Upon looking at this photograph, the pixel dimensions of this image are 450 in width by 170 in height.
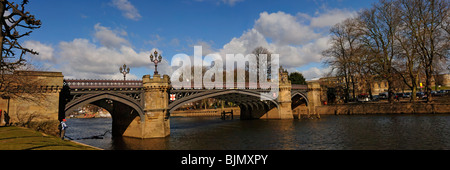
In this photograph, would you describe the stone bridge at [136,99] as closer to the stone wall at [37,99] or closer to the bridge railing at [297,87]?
the stone wall at [37,99]

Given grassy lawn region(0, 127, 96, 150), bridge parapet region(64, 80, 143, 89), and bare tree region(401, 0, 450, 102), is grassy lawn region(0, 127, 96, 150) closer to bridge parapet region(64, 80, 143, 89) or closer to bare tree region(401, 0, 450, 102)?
bridge parapet region(64, 80, 143, 89)

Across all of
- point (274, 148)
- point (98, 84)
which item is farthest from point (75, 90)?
point (274, 148)

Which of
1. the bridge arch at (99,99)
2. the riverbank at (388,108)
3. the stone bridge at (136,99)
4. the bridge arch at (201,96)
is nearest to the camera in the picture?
the bridge arch at (99,99)

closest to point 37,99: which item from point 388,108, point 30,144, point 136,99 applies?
point 136,99

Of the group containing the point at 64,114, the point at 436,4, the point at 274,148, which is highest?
the point at 436,4

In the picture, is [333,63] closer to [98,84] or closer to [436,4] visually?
[436,4]

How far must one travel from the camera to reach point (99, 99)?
23.5m

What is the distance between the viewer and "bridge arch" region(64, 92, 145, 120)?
22194 millimetres

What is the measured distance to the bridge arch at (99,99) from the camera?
22.2 meters

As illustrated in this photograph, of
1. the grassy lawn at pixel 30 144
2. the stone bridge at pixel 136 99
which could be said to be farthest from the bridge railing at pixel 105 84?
the grassy lawn at pixel 30 144

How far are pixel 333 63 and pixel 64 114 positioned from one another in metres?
41.6

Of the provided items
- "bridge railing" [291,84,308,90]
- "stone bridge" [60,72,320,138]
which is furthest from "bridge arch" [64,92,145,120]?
"bridge railing" [291,84,308,90]

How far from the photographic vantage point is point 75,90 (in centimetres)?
2273

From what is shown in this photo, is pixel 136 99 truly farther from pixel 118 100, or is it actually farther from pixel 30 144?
pixel 30 144
